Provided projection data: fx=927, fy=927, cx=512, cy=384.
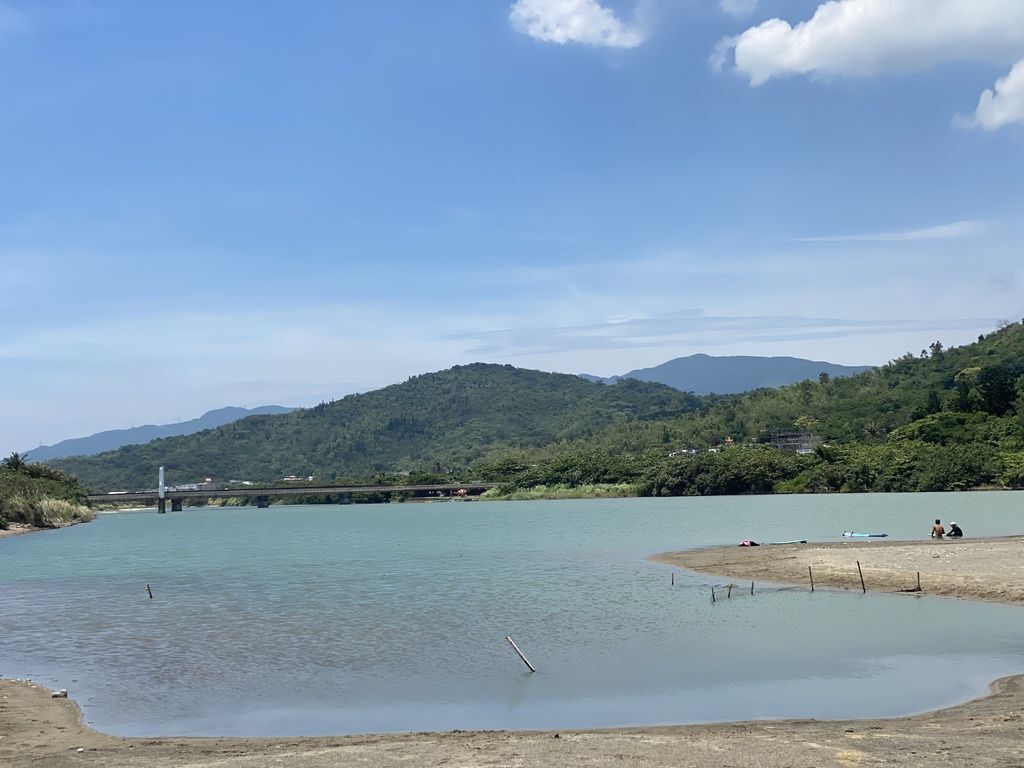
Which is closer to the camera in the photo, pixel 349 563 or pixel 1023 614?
pixel 1023 614

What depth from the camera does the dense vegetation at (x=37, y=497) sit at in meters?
93.6

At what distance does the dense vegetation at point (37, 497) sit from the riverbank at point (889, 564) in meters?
74.6

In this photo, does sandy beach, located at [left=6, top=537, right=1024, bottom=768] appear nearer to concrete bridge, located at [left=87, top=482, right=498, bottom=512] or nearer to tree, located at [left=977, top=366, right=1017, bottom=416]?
tree, located at [left=977, top=366, right=1017, bottom=416]

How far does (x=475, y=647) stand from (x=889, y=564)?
61.7 ft

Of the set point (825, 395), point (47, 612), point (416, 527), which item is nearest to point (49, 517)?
point (416, 527)

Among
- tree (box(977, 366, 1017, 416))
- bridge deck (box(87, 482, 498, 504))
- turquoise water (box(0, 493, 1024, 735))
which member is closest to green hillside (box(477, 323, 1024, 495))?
tree (box(977, 366, 1017, 416))

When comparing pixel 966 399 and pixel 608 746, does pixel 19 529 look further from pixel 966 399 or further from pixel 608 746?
pixel 966 399

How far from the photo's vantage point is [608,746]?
43.8 ft

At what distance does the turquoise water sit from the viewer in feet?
57.1

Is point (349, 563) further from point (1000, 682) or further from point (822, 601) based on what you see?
point (1000, 682)

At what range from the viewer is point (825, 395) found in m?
175

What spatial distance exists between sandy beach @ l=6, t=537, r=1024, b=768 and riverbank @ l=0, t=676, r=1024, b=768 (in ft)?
0.05

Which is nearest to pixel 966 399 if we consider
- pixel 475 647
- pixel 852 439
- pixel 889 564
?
pixel 852 439

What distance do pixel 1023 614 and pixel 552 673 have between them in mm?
13566
